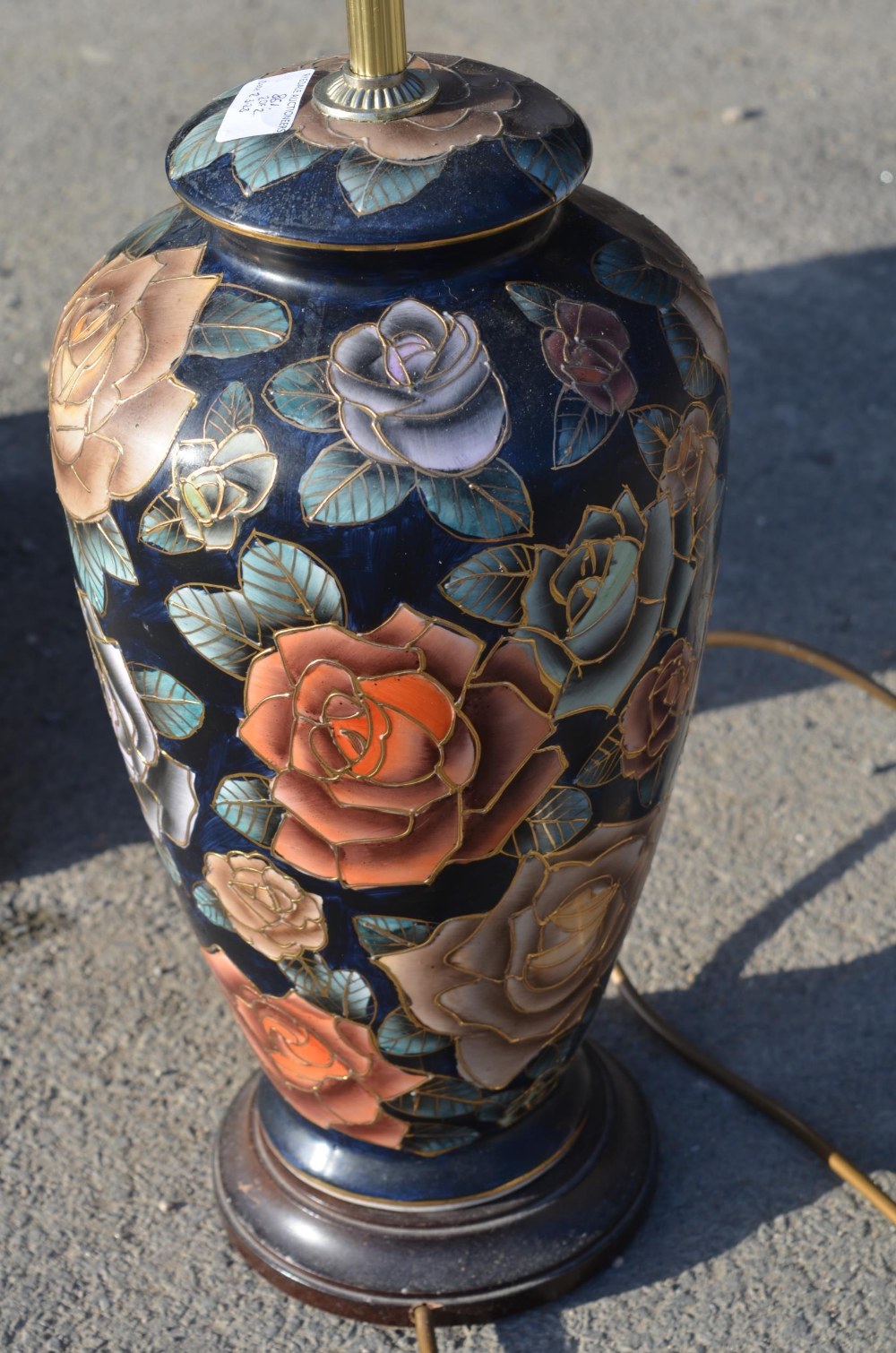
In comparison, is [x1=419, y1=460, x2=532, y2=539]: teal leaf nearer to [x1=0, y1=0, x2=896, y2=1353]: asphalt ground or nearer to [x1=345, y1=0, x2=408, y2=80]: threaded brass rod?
[x1=345, y1=0, x2=408, y2=80]: threaded brass rod

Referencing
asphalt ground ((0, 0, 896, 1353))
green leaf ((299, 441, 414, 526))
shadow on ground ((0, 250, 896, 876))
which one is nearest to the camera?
green leaf ((299, 441, 414, 526))

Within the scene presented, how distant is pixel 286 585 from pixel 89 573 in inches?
8.1

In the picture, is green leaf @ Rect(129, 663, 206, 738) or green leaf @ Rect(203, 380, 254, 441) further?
green leaf @ Rect(129, 663, 206, 738)

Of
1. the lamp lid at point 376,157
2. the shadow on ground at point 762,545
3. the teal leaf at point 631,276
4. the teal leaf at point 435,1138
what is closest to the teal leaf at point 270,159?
the lamp lid at point 376,157

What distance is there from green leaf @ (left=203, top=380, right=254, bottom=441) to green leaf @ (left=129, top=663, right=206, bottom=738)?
196 mm

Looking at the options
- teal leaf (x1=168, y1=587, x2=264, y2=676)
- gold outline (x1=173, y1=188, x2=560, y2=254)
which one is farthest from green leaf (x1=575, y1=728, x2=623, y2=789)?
gold outline (x1=173, y1=188, x2=560, y2=254)

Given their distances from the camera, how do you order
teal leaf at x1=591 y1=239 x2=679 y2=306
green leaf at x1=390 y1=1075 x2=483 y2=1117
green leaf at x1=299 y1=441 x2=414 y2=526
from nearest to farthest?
green leaf at x1=299 y1=441 x2=414 y2=526 < teal leaf at x1=591 y1=239 x2=679 y2=306 < green leaf at x1=390 y1=1075 x2=483 y2=1117

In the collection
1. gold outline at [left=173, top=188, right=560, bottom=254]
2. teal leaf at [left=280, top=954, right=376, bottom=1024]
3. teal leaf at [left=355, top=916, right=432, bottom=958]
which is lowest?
teal leaf at [left=280, top=954, right=376, bottom=1024]

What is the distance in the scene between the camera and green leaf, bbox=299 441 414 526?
102 centimetres

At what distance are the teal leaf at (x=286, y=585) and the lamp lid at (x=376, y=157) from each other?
0.21 m

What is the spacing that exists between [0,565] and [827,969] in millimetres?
1398

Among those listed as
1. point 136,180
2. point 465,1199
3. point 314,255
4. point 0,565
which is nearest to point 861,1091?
point 465,1199

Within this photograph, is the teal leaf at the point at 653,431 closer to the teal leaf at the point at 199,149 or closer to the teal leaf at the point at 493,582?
the teal leaf at the point at 493,582

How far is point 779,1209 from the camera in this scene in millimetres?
1532
